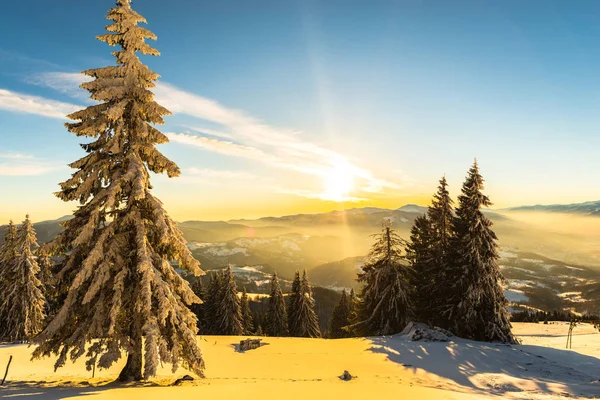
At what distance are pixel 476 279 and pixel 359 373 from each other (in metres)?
16.2

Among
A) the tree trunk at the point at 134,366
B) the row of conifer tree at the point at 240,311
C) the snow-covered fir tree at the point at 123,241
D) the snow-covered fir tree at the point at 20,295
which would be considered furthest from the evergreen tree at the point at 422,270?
the snow-covered fir tree at the point at 20,295

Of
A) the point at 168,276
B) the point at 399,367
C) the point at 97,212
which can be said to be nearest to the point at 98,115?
the point at 97,212

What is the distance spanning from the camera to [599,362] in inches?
850

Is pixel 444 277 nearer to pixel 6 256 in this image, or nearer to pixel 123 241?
pixel 123 241

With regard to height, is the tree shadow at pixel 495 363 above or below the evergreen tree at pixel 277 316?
above

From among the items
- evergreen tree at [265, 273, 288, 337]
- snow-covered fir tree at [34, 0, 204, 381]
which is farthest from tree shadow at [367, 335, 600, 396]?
evergreen tree at [265, 273, 288, 337]

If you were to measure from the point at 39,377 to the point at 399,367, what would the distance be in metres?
18.6

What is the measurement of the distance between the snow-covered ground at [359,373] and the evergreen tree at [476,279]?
3.68 m

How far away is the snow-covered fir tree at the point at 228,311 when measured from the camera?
186ft

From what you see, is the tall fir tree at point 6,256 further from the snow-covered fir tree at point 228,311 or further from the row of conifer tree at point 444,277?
the row of conifer tree at point 444,277

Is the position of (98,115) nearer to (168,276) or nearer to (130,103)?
(130,103)

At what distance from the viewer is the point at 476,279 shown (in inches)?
1167

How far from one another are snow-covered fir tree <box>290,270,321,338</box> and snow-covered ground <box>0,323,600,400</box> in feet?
111

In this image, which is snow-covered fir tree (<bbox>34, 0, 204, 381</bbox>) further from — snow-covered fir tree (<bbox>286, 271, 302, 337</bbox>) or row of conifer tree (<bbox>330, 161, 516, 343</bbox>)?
snow-covered fir tree (<bbox>286, 271, 302, 337</bbox>)
